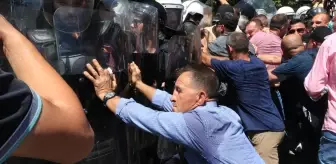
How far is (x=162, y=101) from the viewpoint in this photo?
2.77 meters

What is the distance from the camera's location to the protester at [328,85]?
348cm

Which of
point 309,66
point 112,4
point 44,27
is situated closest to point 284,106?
point 309,66

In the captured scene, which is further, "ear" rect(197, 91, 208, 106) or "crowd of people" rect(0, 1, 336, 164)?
"ear" rect(197, 91, 208, 106)

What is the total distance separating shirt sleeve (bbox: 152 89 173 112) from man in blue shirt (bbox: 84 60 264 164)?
201mm

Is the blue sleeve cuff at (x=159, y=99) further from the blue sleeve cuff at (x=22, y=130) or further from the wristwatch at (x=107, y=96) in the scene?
the blue sleeve cuff at (x=22, y=130)

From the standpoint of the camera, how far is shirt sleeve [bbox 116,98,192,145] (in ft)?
7.54

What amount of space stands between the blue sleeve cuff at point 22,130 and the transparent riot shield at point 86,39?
1.10 meters

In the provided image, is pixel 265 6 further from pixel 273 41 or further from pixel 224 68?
pixel 224 68

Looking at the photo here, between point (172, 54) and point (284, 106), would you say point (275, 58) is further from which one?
point (172, 54)

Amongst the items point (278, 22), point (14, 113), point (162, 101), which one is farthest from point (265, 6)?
point (14, 113)

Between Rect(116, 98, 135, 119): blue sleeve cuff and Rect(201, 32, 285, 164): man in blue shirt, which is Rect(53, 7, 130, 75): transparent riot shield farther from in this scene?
Rect(201, 32, 285, 164): man in blue shirt

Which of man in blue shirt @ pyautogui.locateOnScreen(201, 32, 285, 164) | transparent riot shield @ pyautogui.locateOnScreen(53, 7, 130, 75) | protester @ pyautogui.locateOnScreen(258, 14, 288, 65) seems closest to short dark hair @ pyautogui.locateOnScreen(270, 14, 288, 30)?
protester @ pyautogui.locateOnScreen(258, 14, 288, 65)

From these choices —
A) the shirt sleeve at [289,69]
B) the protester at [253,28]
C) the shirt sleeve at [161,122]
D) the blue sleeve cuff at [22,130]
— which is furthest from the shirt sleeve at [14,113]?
the protester at [253,28]

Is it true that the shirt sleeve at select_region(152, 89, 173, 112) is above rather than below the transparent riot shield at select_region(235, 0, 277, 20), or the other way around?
above
